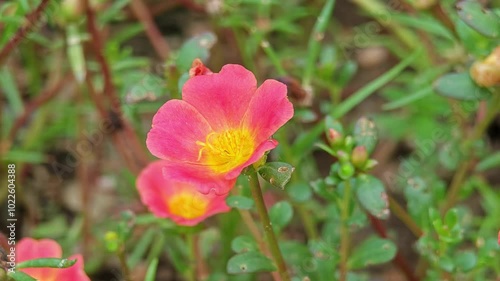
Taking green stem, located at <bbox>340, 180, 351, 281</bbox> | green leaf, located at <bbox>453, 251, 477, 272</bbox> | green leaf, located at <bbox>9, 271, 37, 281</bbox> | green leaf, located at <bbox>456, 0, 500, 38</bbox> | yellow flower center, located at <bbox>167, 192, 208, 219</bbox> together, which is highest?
green leaf, located at <bbox>9, 271, 37, 281</bbox>

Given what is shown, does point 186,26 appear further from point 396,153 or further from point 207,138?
point 207,138

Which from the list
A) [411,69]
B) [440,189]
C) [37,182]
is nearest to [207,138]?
[440,189]

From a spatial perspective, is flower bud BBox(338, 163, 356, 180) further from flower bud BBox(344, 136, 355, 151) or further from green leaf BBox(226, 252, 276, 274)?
green leaf BBox(226, 252, 276, 274)

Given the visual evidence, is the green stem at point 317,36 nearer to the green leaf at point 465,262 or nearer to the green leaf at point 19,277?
the green leaf at point 465,262

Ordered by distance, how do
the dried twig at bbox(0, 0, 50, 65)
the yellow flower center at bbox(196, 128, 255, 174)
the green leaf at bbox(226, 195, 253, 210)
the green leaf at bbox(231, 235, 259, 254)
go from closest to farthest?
the yellow flower center at bbox(196, 128, 255, 174)
the green leaf at bbox(226, 195, 253, 210)
the green leaf at bbox(231, 235, 259, 254)
the dried twig at bbox(0, 0, 50, 65)

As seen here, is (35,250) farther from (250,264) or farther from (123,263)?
(250,264)

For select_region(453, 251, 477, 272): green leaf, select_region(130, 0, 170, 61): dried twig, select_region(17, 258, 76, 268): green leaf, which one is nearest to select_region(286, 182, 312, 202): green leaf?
select_region(453, 251, 477, 272): green leaf
